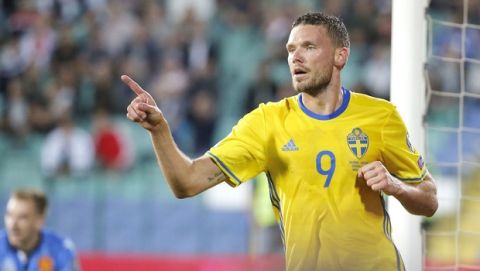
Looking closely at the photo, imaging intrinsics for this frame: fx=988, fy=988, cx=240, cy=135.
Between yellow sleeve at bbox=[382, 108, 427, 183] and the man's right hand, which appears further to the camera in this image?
yellow sleeve at bbox=[382, 108, 427, 183]

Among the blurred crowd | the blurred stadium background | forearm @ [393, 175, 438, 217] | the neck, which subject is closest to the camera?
forearm @ [393, 175, 438, 217]

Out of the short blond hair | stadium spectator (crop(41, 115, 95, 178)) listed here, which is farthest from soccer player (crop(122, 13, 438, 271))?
stadium spectator (crop(41, 115, 95, 178))

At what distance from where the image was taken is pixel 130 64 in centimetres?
1177

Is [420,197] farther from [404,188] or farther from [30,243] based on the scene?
[30,243]

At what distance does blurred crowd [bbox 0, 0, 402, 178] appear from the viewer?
437 inches

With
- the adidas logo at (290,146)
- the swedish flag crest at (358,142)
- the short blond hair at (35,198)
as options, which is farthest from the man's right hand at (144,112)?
the short blond hair at (35,198)

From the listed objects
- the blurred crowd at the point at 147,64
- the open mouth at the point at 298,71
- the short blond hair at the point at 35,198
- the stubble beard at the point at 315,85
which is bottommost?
the short blond hair at the point at 35,198

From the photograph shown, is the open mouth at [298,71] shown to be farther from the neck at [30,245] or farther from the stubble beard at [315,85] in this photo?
the neck at [30,245]

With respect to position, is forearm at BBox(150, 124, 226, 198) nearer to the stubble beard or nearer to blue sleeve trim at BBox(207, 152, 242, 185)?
blue sleeve trim at BBox(207, 152, 242, 185)

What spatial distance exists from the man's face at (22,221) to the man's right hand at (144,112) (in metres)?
3.17

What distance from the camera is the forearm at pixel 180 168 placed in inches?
146

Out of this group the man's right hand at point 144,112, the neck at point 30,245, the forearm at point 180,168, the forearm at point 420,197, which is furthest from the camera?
the neck at point 30,245

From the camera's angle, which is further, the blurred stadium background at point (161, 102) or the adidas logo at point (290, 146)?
the blurred stadium background at point (161, 102)

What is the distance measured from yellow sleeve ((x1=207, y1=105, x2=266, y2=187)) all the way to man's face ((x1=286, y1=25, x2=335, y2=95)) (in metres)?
0.22
